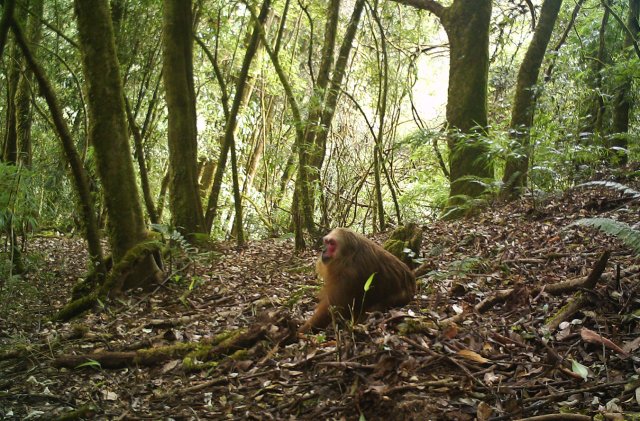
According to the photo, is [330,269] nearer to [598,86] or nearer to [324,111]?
[324,111]

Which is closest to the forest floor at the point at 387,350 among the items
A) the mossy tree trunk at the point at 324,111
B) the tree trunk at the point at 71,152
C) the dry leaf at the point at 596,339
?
the dry leaf at the point at 596,339

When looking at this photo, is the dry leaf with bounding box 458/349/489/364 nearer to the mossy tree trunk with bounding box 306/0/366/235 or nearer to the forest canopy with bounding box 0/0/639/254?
the forest canopy with bounding box 0/0/639/254

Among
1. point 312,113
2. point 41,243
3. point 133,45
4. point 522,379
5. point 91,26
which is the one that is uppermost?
point 133,45

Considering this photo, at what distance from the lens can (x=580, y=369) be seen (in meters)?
2.54

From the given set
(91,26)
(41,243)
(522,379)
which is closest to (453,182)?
(91,26)

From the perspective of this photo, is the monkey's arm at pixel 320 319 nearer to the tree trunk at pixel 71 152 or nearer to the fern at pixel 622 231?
the fern at pixel 622 231

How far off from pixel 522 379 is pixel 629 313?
82 cm

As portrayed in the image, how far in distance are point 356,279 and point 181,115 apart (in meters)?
4.07

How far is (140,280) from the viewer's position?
5.68m

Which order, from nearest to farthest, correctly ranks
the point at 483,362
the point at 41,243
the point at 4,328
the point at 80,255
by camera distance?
1. the point at 483,362
2. the point at 4,328
3. the point at 80,255
4. the point at 41,243

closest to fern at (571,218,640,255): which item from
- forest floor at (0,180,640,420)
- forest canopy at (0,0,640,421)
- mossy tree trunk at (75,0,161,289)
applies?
forest canopy at (0,0,640,421)

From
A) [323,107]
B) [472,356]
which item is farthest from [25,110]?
[472,356]

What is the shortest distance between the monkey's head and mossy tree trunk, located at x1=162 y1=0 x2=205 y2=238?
3367 millimetres

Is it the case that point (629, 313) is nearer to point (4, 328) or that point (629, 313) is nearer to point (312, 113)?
point (4, 328)
